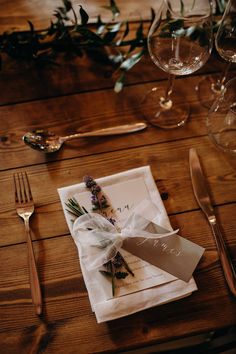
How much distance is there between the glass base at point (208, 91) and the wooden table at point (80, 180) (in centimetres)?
2

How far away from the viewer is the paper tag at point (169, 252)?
729mm

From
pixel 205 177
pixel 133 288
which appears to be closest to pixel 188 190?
pixel 205 177

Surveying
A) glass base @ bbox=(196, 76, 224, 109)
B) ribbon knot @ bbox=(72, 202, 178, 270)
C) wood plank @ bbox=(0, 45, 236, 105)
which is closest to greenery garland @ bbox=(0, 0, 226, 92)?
wood plank @ bbox=(0, 45, 236, 105)

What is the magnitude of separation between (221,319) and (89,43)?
732mm

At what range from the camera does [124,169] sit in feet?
2.83

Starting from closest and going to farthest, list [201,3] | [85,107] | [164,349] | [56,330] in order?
[56,330] → [201,3] → [85,107] → [164,349]

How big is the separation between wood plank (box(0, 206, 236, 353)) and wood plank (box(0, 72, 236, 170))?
8.7 inches

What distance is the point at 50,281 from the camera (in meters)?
0.74

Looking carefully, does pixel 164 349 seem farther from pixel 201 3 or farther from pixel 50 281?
pixel 201 3

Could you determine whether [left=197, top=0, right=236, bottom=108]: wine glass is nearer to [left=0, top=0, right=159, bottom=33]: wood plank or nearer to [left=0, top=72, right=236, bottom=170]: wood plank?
[left=0, top=72, right=236, bottom=170]: wood plank

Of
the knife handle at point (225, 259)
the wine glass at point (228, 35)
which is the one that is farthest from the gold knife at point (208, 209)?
the wine glass at point (228, 35)

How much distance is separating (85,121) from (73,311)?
0.45 metres

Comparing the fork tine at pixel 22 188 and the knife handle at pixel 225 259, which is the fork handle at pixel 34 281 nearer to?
the fork tine at pixel 22 188

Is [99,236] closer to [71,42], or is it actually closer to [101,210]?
[101,210]
